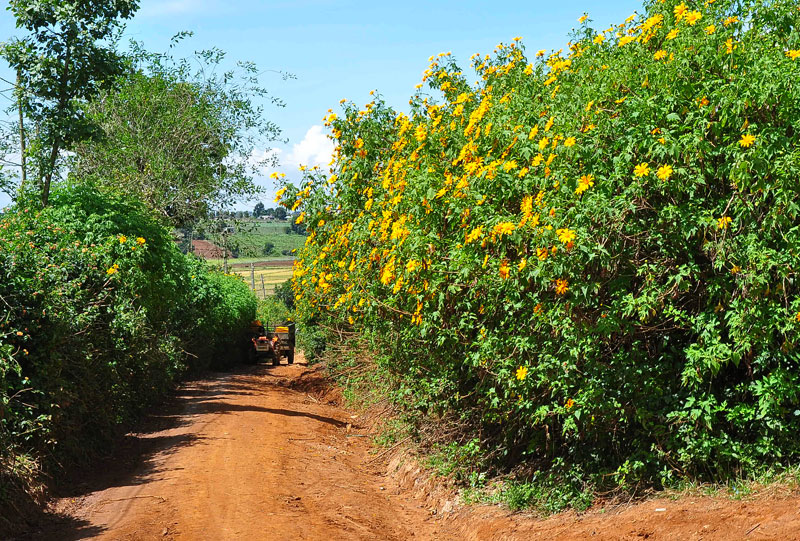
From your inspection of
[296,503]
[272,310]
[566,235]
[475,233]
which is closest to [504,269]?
[475,233]

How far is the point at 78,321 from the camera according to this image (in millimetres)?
10328

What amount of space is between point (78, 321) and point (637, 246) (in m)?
7.71

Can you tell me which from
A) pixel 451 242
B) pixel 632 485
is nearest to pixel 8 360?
pixel 451 242

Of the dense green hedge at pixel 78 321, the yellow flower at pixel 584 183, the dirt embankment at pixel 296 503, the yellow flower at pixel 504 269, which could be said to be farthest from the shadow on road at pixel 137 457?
the yellow flower at pixel 584 183

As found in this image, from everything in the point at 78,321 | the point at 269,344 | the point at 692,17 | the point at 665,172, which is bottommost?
the point at 269,344

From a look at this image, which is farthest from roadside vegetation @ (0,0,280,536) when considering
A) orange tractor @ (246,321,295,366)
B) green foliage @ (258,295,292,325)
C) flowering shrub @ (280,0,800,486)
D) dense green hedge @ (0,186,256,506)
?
green foliage @ (258,295,292,325)

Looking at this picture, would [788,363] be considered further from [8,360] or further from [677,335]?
[8,360]

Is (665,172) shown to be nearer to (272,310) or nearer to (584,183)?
(584,183)

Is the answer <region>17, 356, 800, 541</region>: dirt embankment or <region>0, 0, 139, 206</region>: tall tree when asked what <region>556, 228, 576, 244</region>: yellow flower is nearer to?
<region>17, 356, 800, 541</region>: dirt embankment

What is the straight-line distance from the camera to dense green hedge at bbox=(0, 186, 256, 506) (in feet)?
28.6

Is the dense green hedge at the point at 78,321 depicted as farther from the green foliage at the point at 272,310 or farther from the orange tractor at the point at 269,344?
the green foliage at the point at 272,310

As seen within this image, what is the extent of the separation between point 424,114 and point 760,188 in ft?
17.9

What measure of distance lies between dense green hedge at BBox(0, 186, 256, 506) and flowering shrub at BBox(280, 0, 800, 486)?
14.6ft

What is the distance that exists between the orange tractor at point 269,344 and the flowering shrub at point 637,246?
2881 centimetres
